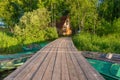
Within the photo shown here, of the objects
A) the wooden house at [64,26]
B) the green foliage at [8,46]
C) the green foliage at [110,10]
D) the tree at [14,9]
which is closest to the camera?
the green foliage at [8,46]

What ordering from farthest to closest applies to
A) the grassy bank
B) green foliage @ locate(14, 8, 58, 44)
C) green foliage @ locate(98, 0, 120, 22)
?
green foliage @ locate(98, 0, 120, 22)
green foliage @ locate(14, 8, 58, 44)
the grassy bank

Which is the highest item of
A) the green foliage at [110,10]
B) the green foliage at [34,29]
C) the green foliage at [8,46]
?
the green foliage at [110,10]

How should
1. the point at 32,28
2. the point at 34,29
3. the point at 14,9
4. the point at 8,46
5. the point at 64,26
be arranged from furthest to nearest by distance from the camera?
the point at 64,26, the point at 14,9, the point at 34,29, the point at 32,28, the point at 8,46

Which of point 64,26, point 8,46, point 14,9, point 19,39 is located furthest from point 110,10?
point 14,9

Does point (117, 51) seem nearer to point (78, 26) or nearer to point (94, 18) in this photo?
point (94, 18)

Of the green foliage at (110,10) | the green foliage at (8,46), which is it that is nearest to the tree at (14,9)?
the green foliage at (110,10)

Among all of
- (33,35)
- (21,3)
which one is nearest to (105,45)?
(33,35)

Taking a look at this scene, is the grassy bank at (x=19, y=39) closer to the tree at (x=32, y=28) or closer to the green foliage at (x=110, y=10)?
the tree at (x=32, y=28)

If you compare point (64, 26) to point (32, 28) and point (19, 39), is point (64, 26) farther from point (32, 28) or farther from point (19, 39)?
point (19, 39)

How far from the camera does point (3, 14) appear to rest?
41.1m

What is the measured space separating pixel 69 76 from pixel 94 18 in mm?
26976

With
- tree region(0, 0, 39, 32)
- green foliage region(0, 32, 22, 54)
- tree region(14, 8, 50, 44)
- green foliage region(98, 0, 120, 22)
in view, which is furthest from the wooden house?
green foliage region(0, 32, 22, 54)

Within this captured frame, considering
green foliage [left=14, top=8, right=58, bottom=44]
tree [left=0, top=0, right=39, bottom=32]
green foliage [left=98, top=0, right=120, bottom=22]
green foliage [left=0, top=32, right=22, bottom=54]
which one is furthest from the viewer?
tree [left=0, top=0, right=39, bottom=32]

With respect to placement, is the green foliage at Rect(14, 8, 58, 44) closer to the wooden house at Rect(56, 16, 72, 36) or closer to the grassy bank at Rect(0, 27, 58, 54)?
the grassy bank at Rect(0, 27, 58, 54)
